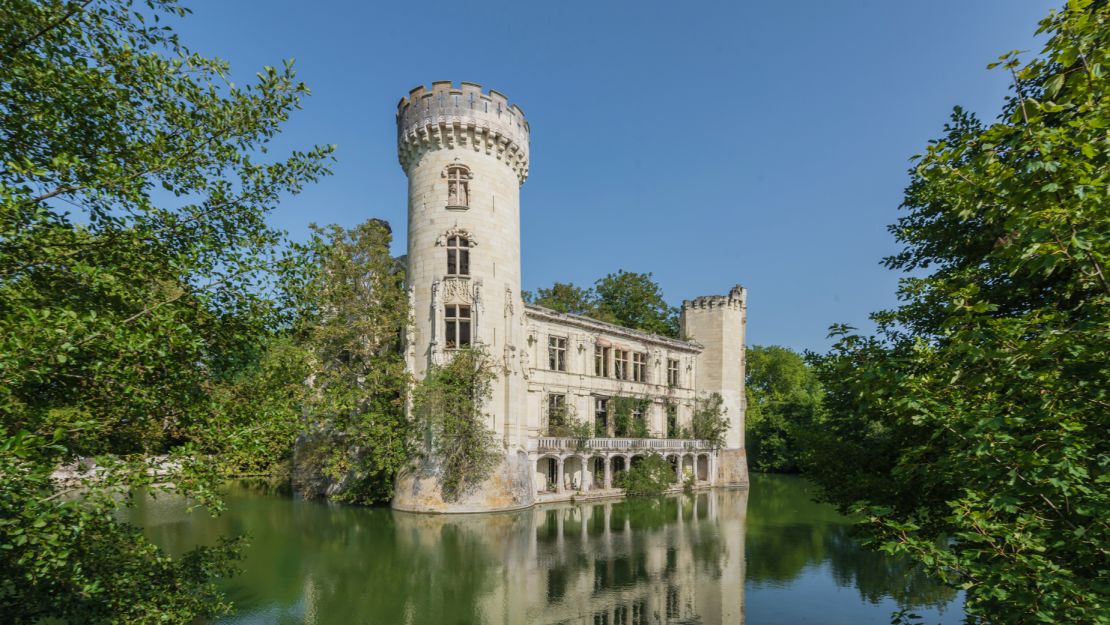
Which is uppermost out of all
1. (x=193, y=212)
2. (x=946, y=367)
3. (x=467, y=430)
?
(x=193, y=212)

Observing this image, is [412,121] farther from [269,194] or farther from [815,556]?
[815,556]

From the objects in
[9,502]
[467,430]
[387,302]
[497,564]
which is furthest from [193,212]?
[387,302]

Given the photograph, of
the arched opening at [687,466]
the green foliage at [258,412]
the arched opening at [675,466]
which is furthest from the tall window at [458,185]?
the arched opening at [687,466]

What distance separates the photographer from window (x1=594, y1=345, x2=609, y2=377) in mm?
34094

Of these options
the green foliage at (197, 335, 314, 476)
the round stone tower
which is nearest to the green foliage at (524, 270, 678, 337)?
the round stone tower

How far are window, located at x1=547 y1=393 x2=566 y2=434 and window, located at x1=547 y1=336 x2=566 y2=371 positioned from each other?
5.16 feet

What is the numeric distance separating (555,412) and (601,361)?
14.9 ft

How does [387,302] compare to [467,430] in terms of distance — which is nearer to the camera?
[467,430]

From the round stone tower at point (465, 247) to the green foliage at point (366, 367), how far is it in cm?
122

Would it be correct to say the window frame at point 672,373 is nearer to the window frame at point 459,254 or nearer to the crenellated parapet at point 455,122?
the window frame at point 459,254

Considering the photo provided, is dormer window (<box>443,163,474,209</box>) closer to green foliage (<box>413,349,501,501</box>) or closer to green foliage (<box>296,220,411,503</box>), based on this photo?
green foliage (<box>296,220,411,503</box>)

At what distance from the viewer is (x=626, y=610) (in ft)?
41.8

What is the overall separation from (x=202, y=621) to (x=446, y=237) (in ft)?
59.4

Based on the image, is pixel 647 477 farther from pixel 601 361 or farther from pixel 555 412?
pixel 601 361
